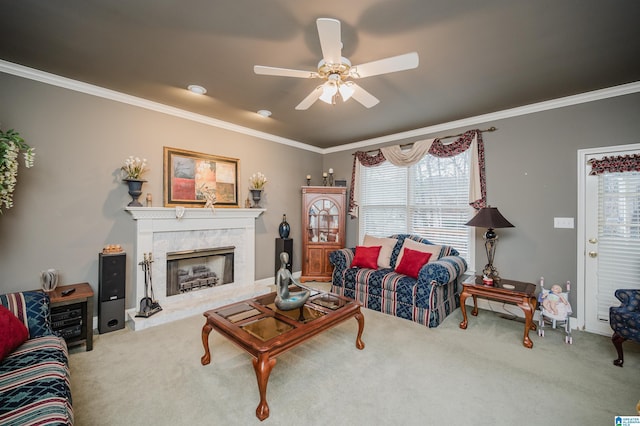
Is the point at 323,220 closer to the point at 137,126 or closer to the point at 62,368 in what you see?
the point at 137,126

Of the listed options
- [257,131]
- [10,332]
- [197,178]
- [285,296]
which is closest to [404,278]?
[285,296]

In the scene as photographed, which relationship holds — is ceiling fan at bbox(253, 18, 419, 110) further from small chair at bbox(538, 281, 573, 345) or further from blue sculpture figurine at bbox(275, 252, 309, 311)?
small chair at bbox(538, 281, 573, 345)

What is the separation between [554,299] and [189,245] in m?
4.50

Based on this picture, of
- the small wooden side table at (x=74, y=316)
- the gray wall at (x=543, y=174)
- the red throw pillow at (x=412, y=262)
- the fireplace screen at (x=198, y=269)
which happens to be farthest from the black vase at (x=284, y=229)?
the gray wall at (x=543, y=174)

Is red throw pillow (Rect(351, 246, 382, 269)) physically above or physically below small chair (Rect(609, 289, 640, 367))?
above

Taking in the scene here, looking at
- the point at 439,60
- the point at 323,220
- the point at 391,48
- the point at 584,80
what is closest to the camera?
the point at 391,48

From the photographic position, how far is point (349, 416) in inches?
69.2

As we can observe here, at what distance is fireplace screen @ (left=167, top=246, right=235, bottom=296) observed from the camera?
3685 mm

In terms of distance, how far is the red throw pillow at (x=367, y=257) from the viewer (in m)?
3.95

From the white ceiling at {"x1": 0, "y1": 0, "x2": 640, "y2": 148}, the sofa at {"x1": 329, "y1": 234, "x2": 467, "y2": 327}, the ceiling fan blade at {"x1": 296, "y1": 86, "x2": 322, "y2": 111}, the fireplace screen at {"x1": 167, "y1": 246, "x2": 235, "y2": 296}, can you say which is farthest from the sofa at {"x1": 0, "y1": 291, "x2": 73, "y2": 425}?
the sofa at {"x1": 329, "y1": 234, "x2": 467, "y2": 327}

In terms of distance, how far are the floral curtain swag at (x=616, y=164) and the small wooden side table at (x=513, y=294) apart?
150 cm

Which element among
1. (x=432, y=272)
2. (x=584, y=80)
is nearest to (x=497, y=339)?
(x=432, y=272)

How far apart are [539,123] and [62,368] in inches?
202

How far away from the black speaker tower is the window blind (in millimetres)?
5396
